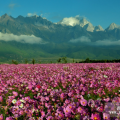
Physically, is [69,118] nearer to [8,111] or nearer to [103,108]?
[103,108]

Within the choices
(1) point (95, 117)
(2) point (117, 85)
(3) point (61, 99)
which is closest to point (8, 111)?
(3) point (61, 99)

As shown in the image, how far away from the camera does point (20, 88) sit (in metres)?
4.96

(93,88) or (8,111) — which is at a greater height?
(93,88)

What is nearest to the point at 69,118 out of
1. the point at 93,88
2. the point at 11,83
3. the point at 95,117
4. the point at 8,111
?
the point at 95,117

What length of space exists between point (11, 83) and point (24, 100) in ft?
7.89

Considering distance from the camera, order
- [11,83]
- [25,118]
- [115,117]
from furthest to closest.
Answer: [11,83] → [25,118] → [115,117]

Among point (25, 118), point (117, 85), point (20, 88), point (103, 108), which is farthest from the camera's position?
point (20, 88)

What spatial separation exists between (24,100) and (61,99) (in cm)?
94

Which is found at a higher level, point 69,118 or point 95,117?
point 95,117

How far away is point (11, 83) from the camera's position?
217 inches

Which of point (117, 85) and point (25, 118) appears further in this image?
point (117, 85)

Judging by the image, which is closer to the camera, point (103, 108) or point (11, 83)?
point (103, 108)

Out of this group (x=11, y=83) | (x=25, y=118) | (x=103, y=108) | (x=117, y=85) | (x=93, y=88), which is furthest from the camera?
(x=11, y=83)

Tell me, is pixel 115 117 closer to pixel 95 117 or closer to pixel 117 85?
pixel 95 117
